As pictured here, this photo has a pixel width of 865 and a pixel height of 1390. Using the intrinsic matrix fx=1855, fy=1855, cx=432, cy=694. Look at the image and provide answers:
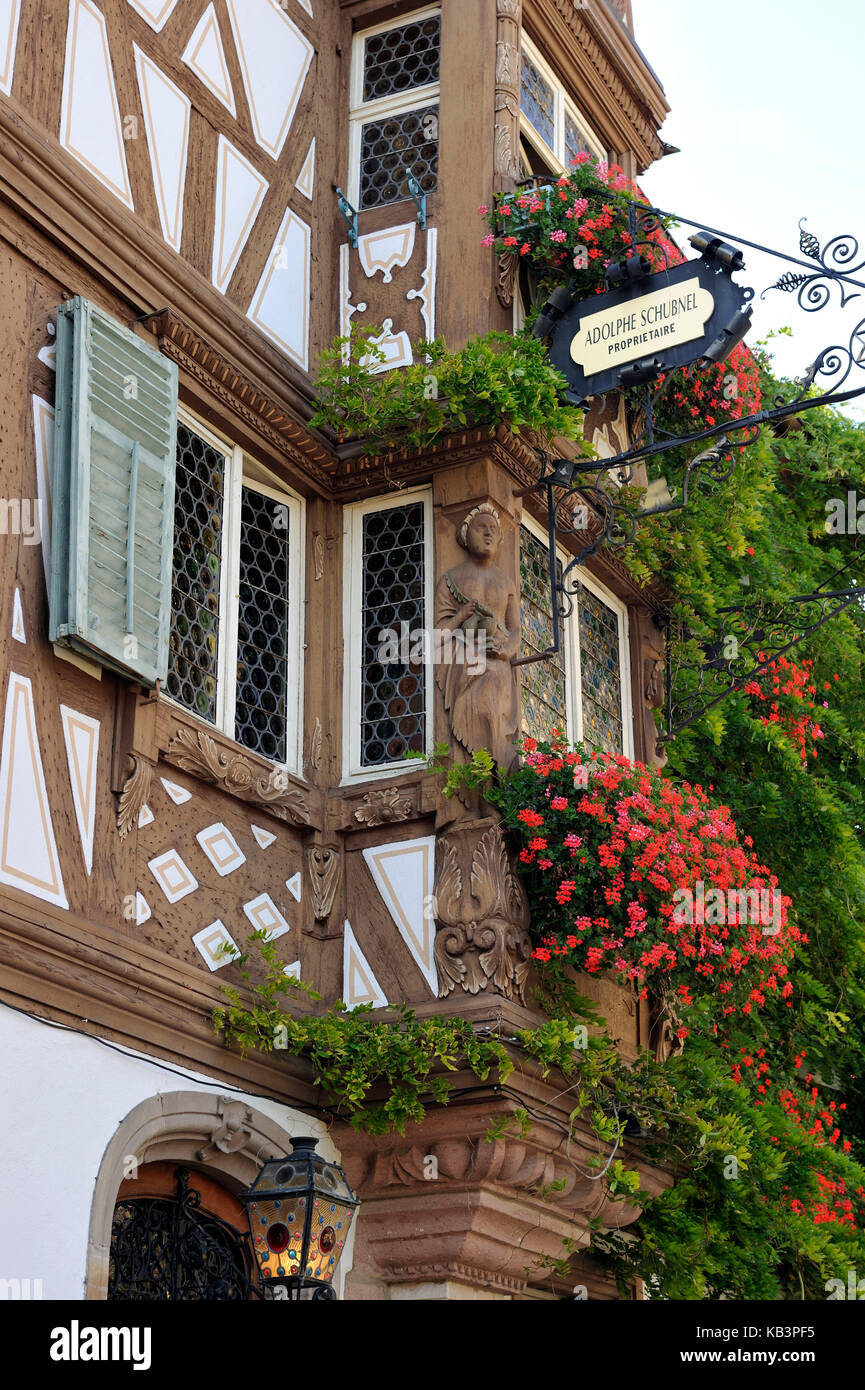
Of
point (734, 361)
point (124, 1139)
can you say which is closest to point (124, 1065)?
point (124, 1139)

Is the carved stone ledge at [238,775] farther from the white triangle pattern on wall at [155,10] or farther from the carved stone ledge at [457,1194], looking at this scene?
the white triangle pattern on wall at [155,10]

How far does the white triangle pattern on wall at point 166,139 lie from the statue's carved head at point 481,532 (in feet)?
6.04

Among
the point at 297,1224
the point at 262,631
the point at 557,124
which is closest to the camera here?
the point at 297,1224

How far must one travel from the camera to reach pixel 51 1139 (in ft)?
21.1

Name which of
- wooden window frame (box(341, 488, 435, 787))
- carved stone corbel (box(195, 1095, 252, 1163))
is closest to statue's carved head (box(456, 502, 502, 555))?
wooden window frame (box(341, 488, 435, 787))

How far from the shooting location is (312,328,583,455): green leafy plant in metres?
8.64

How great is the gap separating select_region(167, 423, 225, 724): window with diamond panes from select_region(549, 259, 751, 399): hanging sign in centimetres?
190

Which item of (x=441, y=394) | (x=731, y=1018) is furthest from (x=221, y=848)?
(x=731, y=1018)

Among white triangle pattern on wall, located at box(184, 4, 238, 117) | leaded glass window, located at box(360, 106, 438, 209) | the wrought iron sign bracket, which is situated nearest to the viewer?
white triangle pattern on wall, located at box(184, 4, 238, 117)

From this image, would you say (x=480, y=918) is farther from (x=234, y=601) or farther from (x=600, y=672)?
(x=600, y=672)

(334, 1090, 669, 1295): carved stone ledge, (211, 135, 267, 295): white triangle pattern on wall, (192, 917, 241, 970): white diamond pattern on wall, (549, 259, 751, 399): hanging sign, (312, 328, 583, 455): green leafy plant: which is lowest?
(334, 1090, 669, 1295): carved stone ledge

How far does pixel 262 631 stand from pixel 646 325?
2.42 metres

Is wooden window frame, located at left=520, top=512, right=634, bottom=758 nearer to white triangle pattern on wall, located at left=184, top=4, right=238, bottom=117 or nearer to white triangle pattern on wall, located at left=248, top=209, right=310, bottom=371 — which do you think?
white triangle pattern on wall, located at left=248, top=209, right=310, bottom=371

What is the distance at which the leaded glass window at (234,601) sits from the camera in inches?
321
